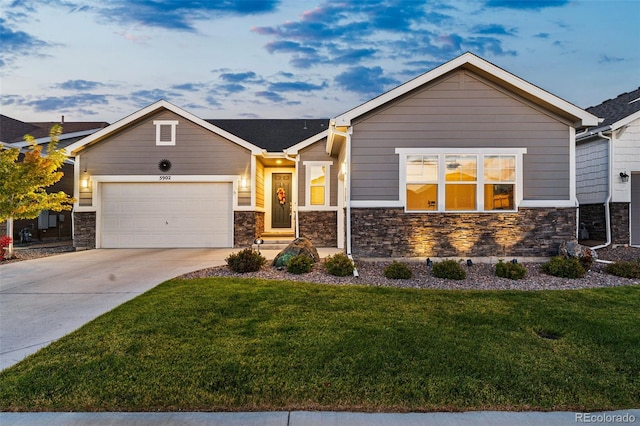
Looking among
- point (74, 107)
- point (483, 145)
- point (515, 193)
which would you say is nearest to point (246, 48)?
point (483, 145)

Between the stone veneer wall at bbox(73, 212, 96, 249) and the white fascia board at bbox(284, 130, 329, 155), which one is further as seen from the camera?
the white fascia board at bbox(284, 130, 329, 155)

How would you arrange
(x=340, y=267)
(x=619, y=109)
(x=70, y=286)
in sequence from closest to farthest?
1. (x=70, y=286)
2. (x=340, y=267)
3. (x=619, y=109)

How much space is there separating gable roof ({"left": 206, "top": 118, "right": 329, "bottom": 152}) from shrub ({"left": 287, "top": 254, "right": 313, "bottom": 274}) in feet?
22.1

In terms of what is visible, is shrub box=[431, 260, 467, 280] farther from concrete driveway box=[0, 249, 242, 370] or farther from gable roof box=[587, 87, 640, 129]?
gable roof box=[587, 87, 640, 129]

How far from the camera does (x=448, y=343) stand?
13.0 feet

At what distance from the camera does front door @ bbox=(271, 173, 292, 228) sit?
1516 centimetres

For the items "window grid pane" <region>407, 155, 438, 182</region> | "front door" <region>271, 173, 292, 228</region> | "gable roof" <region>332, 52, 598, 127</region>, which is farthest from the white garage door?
"window grid pane" <region>407, 155, 438, 182</region>

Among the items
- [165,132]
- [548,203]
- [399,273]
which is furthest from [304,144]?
[548,203]

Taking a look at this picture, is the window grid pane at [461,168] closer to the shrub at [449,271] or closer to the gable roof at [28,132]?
the shrub at [449,271]

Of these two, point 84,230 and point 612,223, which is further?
point 84,230

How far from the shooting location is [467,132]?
29.8 ft

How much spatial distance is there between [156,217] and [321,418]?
11376 millimetres

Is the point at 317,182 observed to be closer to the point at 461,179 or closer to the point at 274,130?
the point at 274,130

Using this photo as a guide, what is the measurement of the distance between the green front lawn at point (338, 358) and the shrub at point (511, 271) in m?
1.67
